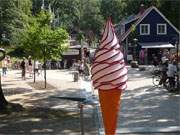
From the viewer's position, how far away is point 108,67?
6691 millimetres

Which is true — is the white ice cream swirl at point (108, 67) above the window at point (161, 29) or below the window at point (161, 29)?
below

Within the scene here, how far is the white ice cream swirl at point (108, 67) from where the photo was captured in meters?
6.65

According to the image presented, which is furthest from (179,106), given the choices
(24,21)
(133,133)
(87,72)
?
(24,21)

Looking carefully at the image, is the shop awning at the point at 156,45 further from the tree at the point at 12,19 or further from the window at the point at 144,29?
the tree at the point at 12,19

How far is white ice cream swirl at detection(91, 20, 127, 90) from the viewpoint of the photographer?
6652 mm

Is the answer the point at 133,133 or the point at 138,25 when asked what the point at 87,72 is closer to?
the point at 133,133

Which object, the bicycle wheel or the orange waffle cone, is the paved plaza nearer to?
the bicycle wheel

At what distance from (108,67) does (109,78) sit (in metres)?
0.14

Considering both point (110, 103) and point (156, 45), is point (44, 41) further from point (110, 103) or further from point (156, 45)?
point (156, 45)

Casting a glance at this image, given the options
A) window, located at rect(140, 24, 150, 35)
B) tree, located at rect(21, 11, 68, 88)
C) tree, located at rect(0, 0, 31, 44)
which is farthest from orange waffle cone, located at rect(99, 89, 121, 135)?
tree, located at rect(0, 0, 31, 44)

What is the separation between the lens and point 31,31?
31.5 metres

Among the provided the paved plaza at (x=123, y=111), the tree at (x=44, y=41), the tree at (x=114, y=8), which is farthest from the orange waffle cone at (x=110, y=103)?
the tree at (x=114, y=8)

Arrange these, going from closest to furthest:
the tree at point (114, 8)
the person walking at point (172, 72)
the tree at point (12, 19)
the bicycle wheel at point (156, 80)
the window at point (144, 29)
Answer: the person walking at point (172, 72) → the bicycle wheel at point (156, 80) → the window at point (144, 29) → the tree at point (12, 19) → the tree at point (114, 8)

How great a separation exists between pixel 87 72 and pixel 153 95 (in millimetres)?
11550
